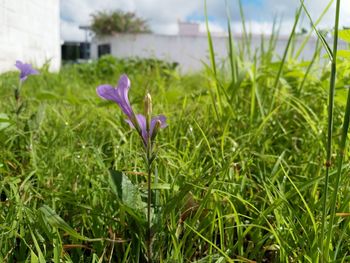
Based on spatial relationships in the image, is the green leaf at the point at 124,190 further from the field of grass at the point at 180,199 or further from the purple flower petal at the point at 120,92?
the purple flower petal at the point at 120,92

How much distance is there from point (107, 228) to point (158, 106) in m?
0.96

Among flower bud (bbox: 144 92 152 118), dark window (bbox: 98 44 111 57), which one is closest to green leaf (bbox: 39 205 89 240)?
flower bud (bbox: 144 92 152 118)

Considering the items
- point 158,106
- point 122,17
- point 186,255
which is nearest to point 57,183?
point 186,255

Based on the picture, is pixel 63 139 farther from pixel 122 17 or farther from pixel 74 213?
pixel 122 17

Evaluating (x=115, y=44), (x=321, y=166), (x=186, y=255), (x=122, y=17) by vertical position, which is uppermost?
(x=122, y=17)

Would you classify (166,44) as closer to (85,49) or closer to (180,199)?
(85,49)

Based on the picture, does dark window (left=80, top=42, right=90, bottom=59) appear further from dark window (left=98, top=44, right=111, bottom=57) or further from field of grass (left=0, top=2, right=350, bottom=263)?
field of grass (left=0, top=2, right=350, bottom=263)

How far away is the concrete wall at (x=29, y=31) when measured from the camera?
403cm

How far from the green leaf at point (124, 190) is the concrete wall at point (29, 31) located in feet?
10.1

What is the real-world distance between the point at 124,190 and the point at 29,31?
16.8ft

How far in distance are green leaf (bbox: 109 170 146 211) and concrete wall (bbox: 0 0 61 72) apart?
3.07 meters

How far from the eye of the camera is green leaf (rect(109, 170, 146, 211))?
2.27ft

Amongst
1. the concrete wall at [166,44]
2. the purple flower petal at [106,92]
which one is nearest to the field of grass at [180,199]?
the purple flower petal at [106,92]

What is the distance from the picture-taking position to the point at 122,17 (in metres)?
28.6
